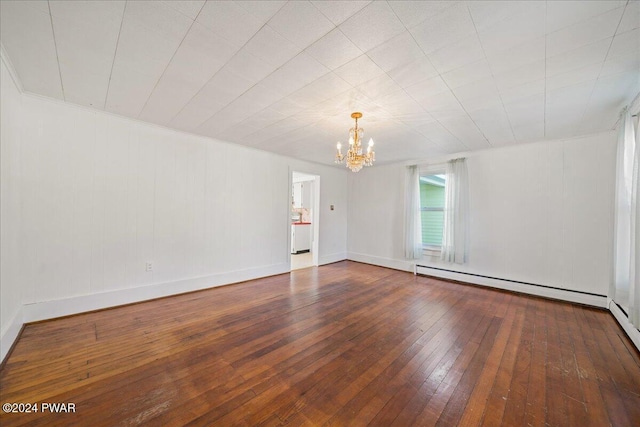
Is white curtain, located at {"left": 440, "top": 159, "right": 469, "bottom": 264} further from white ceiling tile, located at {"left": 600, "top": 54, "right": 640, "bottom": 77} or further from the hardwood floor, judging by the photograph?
white ceiling tile, located at {"left": 600, "top": 54, "right": 640, "bottom": 77}

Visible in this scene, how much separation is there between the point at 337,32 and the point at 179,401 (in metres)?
2.72

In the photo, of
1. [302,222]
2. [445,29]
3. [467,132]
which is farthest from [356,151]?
[302,222]

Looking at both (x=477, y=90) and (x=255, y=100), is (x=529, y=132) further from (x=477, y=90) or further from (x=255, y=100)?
(x=255, y=100)

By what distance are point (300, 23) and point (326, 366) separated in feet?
8.45

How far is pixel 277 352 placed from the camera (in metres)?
2.17

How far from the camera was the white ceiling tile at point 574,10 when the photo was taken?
1.33 meters

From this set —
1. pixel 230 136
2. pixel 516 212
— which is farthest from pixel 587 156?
pixel 230 136

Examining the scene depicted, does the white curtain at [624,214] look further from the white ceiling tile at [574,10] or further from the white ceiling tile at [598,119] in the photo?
the white ceiling tile at [574,10]

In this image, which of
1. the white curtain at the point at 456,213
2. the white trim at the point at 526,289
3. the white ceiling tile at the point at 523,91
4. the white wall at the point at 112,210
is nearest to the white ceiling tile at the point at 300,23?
the white ceiling tile at the point at 523,91

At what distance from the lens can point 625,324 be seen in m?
2.64

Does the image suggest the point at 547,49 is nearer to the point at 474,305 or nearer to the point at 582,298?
the point at 474,305

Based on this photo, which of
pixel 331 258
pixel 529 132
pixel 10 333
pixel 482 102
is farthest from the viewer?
pixel 331 258

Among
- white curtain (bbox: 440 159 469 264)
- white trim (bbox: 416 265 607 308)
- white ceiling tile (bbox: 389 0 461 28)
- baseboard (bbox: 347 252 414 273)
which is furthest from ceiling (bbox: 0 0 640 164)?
baseboard (bbox: 347 252 414 273)

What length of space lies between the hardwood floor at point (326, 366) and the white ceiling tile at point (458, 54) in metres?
2.52
